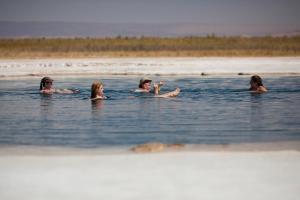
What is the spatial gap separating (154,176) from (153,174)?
0.12 meters

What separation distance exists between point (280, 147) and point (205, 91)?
12632mm

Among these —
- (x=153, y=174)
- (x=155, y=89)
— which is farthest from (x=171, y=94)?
(x=153, y=174)

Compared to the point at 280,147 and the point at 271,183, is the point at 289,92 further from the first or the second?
the point at 271,183

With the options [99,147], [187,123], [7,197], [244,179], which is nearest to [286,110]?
[187,123]

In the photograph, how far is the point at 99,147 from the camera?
1111 cm

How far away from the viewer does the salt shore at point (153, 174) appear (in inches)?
302

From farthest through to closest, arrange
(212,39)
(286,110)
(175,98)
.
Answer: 1. (212,39)
2. (175,98)
3. (286,110)

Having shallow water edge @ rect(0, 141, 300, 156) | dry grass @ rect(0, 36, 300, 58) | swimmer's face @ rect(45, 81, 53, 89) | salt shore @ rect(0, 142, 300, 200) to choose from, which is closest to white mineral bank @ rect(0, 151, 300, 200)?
salt shore @ rect(0, 142, 300, 200)

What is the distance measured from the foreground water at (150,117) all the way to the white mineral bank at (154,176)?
180cm

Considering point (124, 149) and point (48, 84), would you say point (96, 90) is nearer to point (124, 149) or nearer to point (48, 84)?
point (48, 84)

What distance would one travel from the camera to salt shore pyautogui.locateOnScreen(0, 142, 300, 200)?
25.1ft

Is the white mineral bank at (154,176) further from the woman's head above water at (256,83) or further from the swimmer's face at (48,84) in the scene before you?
the swimmer's face at (48,84)

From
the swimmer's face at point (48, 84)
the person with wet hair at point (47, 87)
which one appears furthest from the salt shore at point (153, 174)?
the person with wet hair at point (47, 87)

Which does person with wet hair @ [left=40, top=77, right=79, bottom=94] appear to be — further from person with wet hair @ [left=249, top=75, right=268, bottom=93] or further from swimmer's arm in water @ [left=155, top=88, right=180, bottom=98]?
person with wet hair @ [left=249, top=75, right=268, bottom=93]
